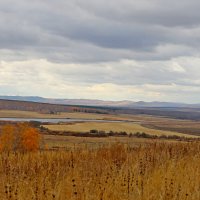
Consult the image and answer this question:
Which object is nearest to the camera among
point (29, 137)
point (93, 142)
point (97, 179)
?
point (97, 179)

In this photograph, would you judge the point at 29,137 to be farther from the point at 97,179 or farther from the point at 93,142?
the point at 97,179

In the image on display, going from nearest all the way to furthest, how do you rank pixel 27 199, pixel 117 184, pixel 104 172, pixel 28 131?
pixel 27 199, pixel 117 184, pixel 104 172, pixel 28 131

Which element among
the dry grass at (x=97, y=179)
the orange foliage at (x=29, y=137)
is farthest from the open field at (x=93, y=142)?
the orange foliage at (x=29, y=137)

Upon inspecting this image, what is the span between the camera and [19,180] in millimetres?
6453

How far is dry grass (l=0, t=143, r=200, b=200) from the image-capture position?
18.5 ft

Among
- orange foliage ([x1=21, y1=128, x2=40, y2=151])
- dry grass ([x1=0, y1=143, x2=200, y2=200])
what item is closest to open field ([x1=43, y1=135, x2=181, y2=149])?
dry grass ([x1=0, y1=143, x2=200, y2=200])

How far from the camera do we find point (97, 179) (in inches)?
263

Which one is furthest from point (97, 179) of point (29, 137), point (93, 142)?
point (29, 137)

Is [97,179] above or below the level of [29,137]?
above

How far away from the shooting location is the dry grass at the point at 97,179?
5.64m

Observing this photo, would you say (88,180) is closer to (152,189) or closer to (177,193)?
(152,189)

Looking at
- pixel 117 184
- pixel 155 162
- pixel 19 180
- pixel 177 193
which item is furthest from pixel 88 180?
pixel 155 162

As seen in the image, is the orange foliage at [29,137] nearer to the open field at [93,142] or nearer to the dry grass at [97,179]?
the open field at [93,142]

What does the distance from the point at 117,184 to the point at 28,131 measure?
213 feet
